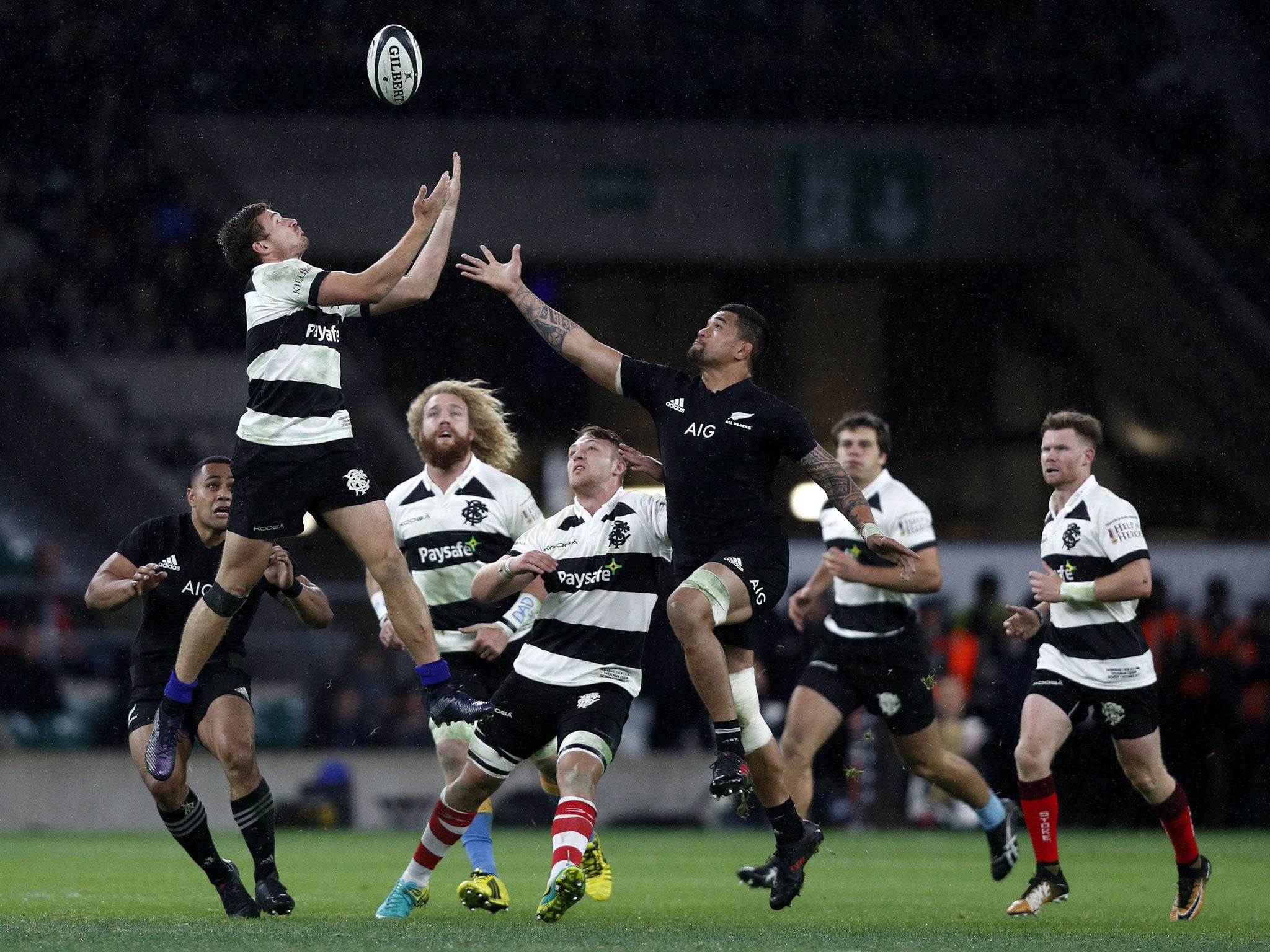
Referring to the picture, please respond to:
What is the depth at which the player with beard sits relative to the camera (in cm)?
839

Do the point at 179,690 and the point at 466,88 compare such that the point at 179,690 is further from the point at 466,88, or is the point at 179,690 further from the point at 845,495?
the point at 466,88

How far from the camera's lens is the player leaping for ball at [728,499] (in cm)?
716

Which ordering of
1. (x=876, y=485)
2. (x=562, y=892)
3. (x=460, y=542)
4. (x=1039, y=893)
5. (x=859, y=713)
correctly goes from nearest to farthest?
(x=562, y=892)
(x=1039, y=893)
(x=460, y=542)
(x=876, y=485)
(x=859, y=713)

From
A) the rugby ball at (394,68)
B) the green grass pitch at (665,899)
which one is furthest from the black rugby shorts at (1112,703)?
the rugby ball at (394,68)

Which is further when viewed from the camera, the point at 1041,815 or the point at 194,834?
the point at 1041,815

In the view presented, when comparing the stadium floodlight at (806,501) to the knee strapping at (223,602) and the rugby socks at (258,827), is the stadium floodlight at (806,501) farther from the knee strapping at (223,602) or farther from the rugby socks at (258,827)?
the knee strapping at (223,602)

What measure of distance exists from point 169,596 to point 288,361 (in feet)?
4.63

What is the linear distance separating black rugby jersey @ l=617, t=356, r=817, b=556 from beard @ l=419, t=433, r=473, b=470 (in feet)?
5.00

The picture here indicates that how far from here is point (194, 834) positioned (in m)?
7.39

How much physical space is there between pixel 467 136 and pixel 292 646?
8.44 meters

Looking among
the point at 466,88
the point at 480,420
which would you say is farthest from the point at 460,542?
the point at 466,88

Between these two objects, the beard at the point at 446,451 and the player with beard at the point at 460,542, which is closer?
the player with beard at the point at 460,542

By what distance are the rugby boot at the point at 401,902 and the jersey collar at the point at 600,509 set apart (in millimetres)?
1754

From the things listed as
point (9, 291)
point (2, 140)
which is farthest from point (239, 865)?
point (2, 140)
